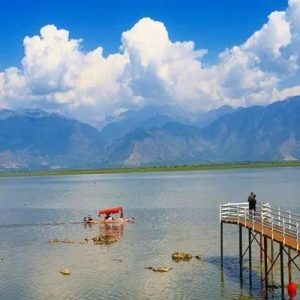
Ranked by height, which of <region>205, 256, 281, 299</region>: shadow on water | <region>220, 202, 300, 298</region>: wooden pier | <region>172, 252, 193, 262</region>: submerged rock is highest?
<region>220, 202, 300, 298</region>: wooden pier

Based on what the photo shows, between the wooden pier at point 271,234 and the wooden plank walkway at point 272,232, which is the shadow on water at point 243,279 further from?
the wooden plank walkway at point 272,232

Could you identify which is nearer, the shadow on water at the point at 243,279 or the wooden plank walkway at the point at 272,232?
the wooden plank walkway at the point at 272,232

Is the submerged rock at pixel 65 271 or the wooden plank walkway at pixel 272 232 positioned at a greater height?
the wooden plank walkway at pixel 272 232

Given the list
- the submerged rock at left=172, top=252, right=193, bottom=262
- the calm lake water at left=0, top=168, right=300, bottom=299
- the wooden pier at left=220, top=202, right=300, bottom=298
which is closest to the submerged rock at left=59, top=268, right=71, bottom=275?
the calm lake water at left=0, top=168, right=300, bottom=299

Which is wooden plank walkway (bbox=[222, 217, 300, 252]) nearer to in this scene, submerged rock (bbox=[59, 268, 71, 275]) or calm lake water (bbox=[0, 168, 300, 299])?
calm lake water (bbox=[0, 168, 300, 299])

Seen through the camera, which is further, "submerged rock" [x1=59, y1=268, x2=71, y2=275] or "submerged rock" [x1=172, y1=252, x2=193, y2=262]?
"submerged rock" [x1=172, y1=252, x2=193, y2=262]

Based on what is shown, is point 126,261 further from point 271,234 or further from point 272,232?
point 272,232

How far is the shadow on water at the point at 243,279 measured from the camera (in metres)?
45.9

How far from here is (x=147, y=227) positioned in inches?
3477

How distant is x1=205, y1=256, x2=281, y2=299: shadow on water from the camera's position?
45938mm

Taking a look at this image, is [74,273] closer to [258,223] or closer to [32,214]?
[258,223]

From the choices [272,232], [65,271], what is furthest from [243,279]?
[65,271]

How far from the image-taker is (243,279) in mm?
51062

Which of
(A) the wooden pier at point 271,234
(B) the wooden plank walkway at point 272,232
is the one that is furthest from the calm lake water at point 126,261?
(B) the wooden plank walkway at point 272,232
